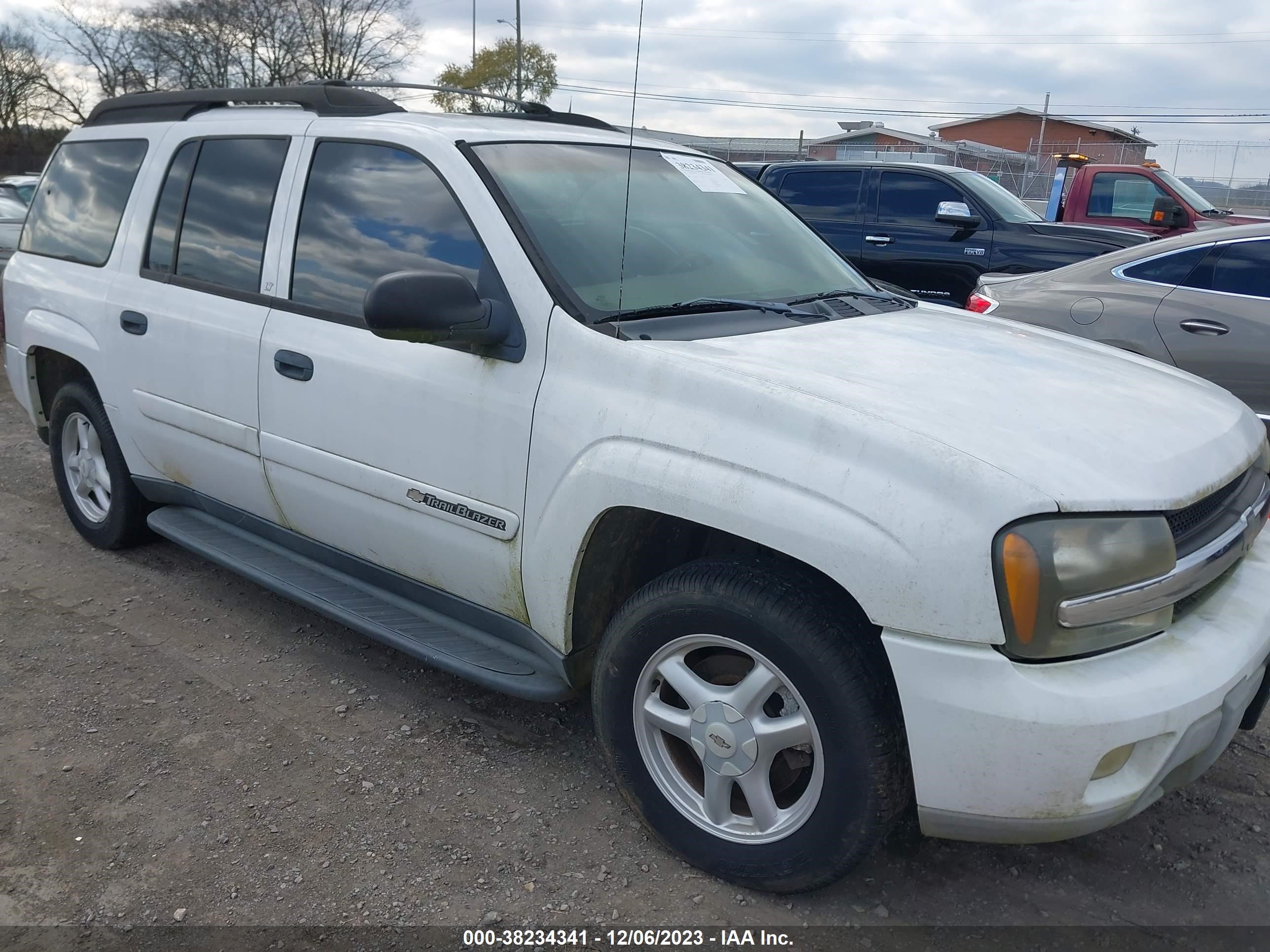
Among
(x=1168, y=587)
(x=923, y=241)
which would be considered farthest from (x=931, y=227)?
(x=1168, y=587)

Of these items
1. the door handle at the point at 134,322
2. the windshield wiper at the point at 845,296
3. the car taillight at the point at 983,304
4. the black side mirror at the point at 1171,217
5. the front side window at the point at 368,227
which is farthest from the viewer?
the black side mirror at the point at 1171,217

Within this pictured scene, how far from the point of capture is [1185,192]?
37.2 ft

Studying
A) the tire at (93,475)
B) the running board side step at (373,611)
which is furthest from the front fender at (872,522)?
the tire at (93,475)

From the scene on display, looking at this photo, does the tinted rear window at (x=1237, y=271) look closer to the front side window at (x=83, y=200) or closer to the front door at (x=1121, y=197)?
the front side window at (x=83, y=200)

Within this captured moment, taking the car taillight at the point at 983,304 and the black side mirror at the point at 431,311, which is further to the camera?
the car taillight at the point at 983,304

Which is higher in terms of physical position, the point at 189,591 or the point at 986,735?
the point at 986,735

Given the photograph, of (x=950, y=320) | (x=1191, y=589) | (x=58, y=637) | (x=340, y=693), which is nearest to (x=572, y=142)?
(x=950, y=320)

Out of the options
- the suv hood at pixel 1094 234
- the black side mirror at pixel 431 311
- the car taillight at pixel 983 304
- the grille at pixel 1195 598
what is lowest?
the grille at pixel 1195 598

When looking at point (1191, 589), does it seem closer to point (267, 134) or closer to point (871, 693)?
point (871, 693)

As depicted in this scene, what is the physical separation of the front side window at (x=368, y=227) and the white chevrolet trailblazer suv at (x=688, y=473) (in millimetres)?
12

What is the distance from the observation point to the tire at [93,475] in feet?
14.2

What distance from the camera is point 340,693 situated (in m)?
3.46

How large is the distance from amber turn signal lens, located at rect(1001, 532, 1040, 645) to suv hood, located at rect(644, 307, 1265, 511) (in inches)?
4.6

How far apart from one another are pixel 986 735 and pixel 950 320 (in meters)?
1.68
